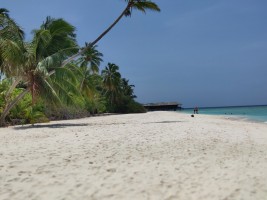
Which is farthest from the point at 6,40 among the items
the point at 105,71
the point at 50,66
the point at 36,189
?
the point at 105,71

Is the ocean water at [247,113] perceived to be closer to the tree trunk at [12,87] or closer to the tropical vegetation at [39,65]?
the tropical vegetation at [39,65]

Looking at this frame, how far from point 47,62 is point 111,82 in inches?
1534

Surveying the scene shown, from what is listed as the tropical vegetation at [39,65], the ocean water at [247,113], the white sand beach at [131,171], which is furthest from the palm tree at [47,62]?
the ocean water at [247,113]

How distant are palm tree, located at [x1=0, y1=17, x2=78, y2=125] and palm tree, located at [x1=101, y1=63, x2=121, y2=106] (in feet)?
117

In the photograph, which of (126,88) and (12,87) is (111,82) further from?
(12,87)

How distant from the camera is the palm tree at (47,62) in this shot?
1700 cm

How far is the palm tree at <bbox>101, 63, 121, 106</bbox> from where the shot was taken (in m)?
56.2

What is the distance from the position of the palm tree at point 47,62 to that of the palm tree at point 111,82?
35739 mm

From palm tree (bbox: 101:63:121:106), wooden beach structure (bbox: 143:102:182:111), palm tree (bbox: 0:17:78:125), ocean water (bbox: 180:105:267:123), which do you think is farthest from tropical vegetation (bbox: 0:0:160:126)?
wooden beach structure (bbox: 143:102:182:111)

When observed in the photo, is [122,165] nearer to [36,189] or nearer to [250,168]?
[36,189]

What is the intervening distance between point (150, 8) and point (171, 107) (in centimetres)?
7231

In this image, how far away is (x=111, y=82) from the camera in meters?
56.1

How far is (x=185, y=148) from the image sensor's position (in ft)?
27.1

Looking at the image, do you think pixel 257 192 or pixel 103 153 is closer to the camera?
pixel 257 192
